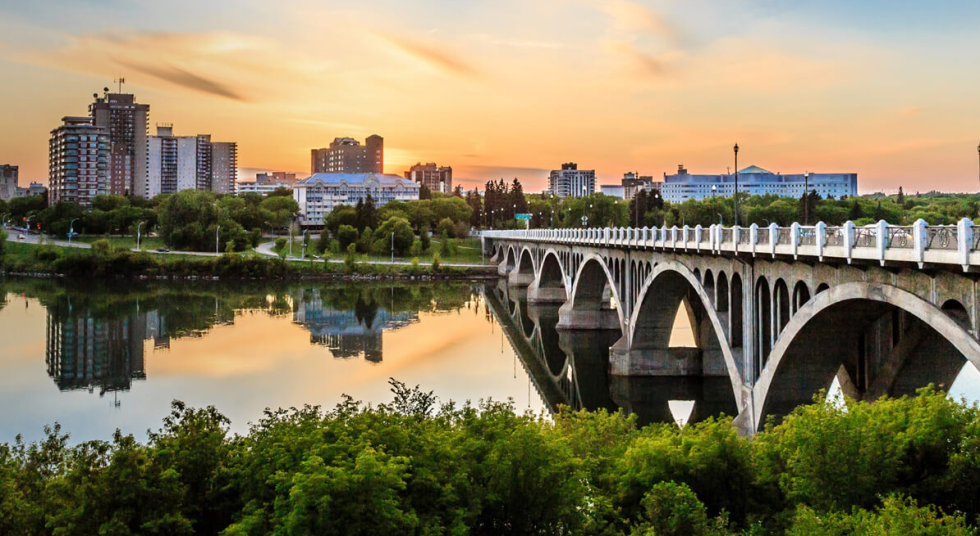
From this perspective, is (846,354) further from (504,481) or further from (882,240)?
(504,481)

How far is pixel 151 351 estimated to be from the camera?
172 ft

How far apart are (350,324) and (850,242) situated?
52460 mm

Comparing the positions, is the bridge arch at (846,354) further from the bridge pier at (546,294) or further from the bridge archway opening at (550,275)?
the bridge pier at (546,294)

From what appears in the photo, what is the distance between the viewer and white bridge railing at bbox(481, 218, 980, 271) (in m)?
16.2

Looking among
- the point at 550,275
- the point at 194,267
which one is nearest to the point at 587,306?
the point at 550,275

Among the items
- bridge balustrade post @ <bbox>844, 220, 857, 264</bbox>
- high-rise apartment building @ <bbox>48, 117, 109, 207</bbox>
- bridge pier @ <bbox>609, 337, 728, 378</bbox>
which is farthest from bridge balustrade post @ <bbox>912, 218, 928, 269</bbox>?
high-rise apartment building @ <bbox>48, 117, 109, 207</bbox>

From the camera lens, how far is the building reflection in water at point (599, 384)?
3706cm

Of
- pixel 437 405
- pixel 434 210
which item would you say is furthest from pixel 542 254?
pixel 434 210

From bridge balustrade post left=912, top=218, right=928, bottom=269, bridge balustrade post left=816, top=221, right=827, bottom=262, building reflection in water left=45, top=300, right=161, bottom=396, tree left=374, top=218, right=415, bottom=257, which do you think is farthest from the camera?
tree left=374, top=218, right=415, bottom=257

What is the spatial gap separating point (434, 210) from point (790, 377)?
146551 mm

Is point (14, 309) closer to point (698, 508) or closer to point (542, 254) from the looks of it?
point (542, 254)

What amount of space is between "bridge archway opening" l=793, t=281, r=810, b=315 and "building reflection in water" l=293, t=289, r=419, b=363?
30.8 metres

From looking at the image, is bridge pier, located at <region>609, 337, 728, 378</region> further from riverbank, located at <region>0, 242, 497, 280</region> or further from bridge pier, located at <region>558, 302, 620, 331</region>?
riverbank, located at <region>0, 242, 497, 280</region>

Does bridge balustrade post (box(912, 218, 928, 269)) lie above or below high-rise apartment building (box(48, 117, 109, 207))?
below
